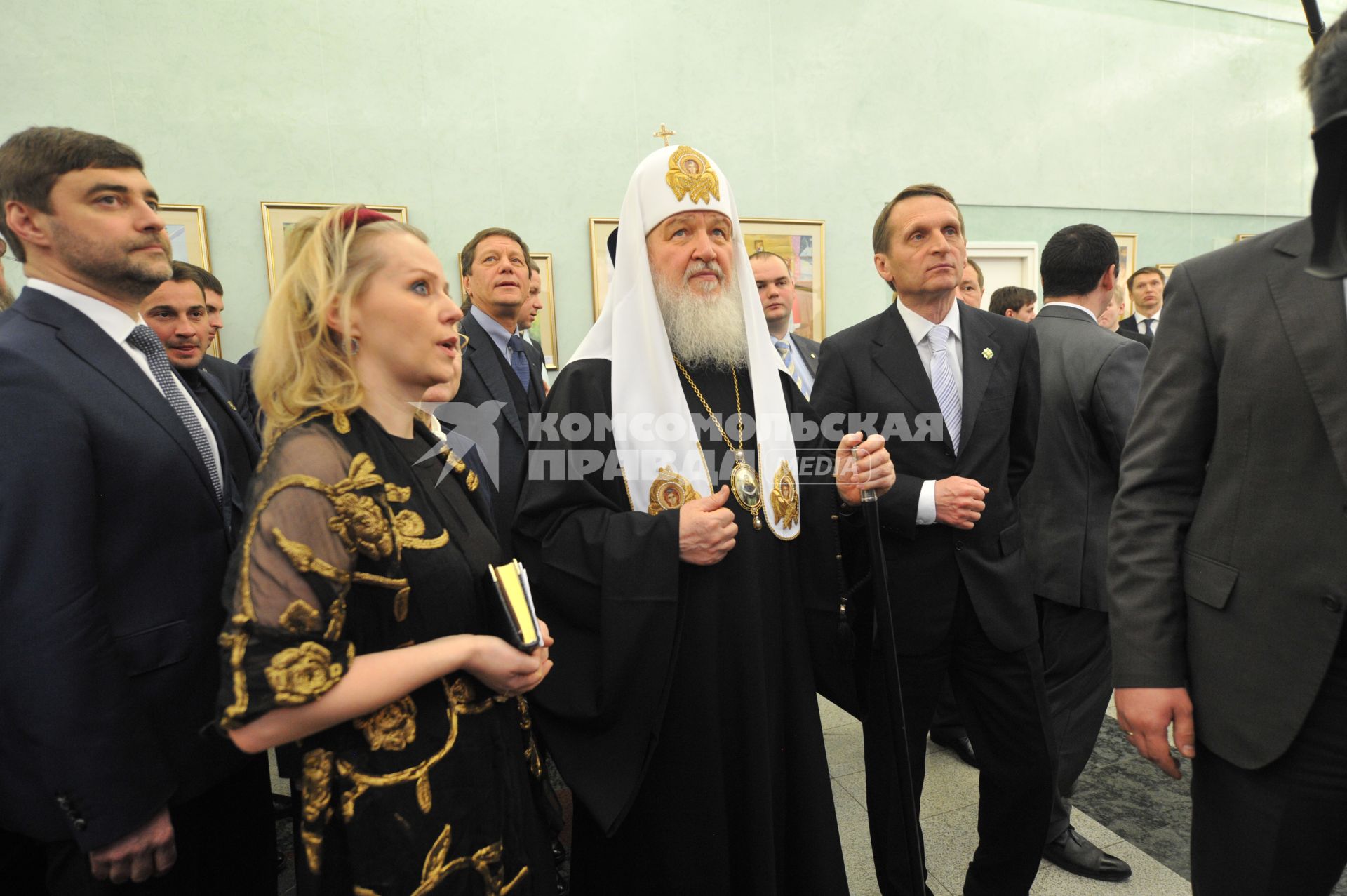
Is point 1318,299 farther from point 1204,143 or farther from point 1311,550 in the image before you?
point 1204,143

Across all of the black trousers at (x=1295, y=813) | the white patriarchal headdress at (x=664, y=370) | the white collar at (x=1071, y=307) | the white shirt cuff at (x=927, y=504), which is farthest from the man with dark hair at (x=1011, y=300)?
the black trousers at (x=1295, y=813)

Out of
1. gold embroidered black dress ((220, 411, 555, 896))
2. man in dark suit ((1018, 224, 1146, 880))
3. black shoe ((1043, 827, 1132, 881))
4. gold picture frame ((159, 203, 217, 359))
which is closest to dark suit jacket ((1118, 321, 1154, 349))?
man in dark suit ((1018, 224, 1146, 880))

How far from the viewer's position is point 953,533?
2.31 m

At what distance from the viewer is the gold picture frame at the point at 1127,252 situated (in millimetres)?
8438

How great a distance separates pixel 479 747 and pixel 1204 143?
1078 cm

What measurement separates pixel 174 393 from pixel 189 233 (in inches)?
178

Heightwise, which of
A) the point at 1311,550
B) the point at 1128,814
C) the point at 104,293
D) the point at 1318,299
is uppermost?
the point at 104,293

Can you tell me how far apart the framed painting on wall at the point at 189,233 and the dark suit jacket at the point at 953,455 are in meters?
4.80

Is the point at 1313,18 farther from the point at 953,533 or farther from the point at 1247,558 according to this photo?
the point at 1247,558

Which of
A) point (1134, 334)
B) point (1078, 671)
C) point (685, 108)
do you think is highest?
point (685, 108)

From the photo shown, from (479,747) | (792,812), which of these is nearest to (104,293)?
(479,747)

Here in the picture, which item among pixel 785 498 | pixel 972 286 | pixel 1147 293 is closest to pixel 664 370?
pixel 785 498

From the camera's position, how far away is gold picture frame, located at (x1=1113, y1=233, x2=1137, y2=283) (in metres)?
8.44

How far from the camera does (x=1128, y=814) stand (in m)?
2.91
